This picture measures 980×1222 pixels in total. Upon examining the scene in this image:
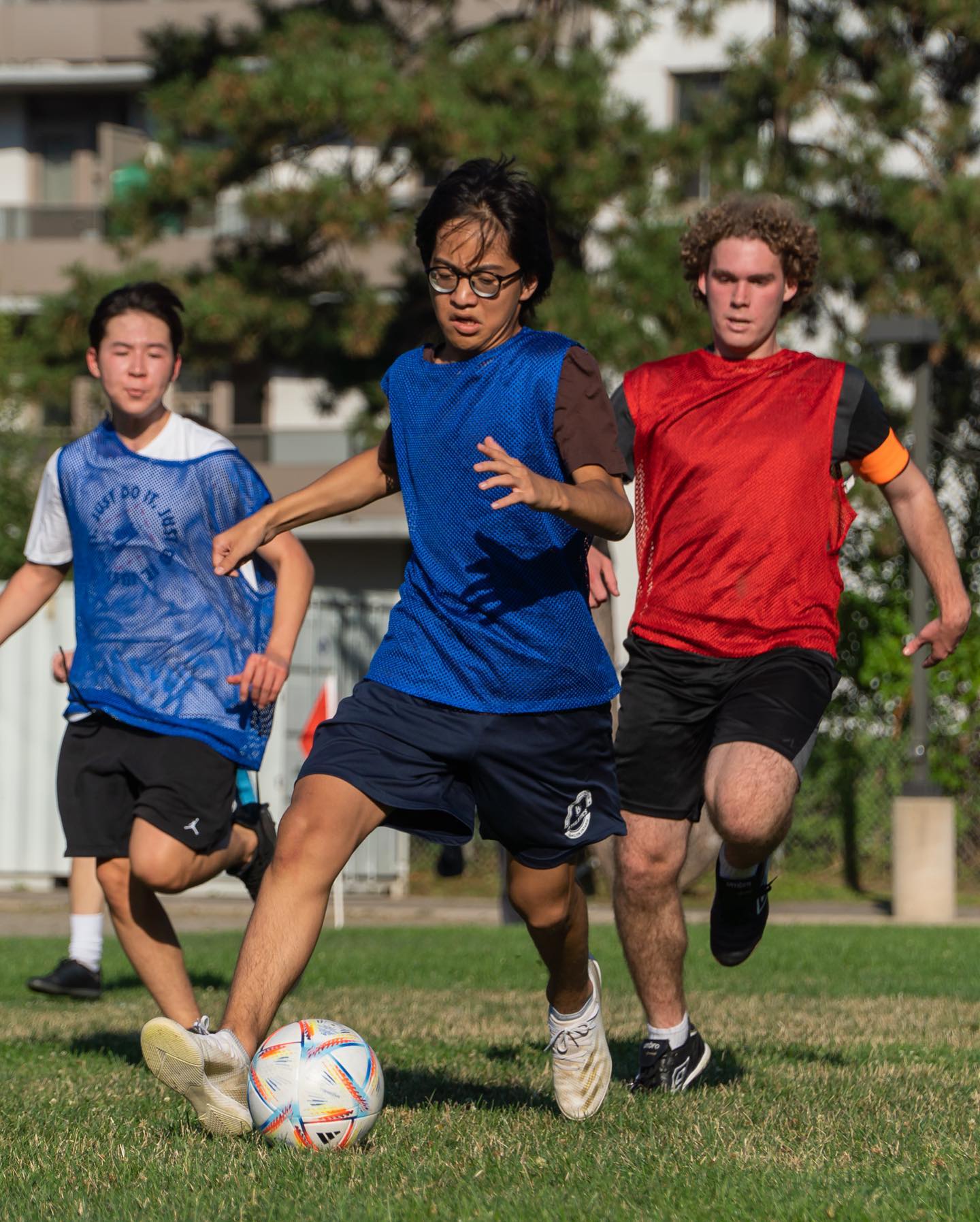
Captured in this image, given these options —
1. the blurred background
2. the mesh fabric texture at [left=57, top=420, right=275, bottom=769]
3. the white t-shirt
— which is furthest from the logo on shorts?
the blurred background

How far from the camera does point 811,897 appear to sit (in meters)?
16.6

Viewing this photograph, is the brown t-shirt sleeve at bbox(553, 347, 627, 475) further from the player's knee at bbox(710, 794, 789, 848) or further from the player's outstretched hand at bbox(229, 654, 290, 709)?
the player's outstretched hand at bbox(229, 654, 290, 709)

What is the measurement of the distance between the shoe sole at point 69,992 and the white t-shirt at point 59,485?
272 cm

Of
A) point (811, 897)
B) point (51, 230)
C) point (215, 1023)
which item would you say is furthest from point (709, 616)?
point (51, 230)

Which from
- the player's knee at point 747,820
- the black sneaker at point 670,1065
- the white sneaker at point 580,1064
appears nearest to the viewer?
the white sneaker at point 580,1064

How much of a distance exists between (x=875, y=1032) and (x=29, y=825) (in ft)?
39.5

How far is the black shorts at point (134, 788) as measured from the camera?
5824mm

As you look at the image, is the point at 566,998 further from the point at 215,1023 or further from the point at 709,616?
the point at 215,1023

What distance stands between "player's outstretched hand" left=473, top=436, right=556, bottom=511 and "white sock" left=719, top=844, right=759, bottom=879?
1.84 metres

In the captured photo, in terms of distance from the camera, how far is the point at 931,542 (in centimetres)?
553

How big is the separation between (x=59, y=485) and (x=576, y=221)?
457 inches

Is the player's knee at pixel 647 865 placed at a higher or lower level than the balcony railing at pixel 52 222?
lower

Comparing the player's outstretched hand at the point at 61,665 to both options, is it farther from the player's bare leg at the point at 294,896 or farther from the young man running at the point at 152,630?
the player's bare leg at the point at 294,896

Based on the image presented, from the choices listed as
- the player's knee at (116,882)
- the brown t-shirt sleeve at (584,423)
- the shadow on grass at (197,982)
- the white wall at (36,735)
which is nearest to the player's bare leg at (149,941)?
the player's knee at (116,882)
